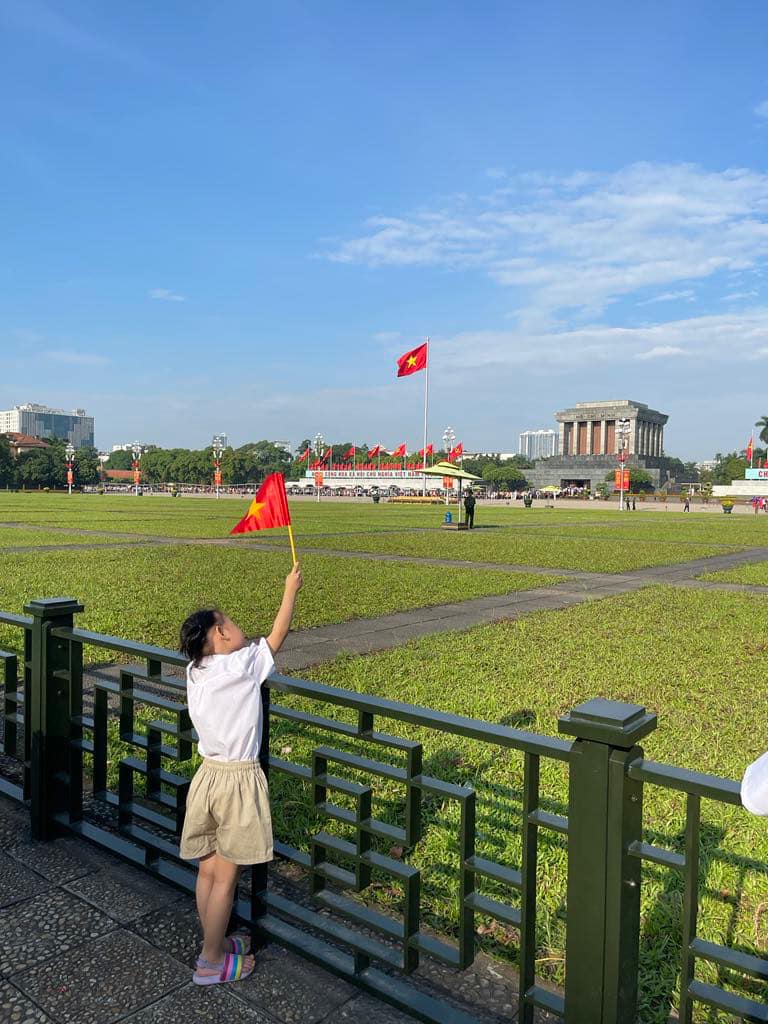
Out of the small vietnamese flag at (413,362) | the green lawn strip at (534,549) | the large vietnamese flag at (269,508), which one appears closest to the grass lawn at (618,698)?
the large vietnamese flag at (269,508)

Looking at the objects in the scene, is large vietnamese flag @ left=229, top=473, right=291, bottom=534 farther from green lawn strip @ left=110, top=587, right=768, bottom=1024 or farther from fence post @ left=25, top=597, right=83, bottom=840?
green lawn strip @ left=110, top=587, right=768, bottom=1024

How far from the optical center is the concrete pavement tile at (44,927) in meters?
2.65

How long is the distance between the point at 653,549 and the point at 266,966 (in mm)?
19221

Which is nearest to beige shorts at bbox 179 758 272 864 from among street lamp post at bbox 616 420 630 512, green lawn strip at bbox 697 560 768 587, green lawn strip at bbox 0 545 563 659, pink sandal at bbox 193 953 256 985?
pink sandal at bbox 193 953 256 985

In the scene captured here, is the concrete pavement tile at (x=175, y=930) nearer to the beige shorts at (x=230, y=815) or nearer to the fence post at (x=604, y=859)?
the beige shorts at (x=230, y=815)

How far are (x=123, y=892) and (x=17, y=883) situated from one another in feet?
1.52

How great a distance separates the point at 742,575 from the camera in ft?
47.8

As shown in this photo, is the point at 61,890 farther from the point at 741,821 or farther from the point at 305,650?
the point at 305,650

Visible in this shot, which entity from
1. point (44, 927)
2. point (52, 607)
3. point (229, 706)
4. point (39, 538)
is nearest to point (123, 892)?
point (44, 927)

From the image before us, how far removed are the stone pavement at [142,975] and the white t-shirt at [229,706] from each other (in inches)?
29.2

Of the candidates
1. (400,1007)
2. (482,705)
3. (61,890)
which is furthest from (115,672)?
(400,1007)

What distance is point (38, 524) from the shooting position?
2567 centimetres

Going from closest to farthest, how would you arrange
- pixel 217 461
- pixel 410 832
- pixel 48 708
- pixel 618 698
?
pixel 410 832
pixel 48 708
pixel 618 698
pixel 217 461

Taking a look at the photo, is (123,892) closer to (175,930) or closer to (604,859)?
(175,930)
